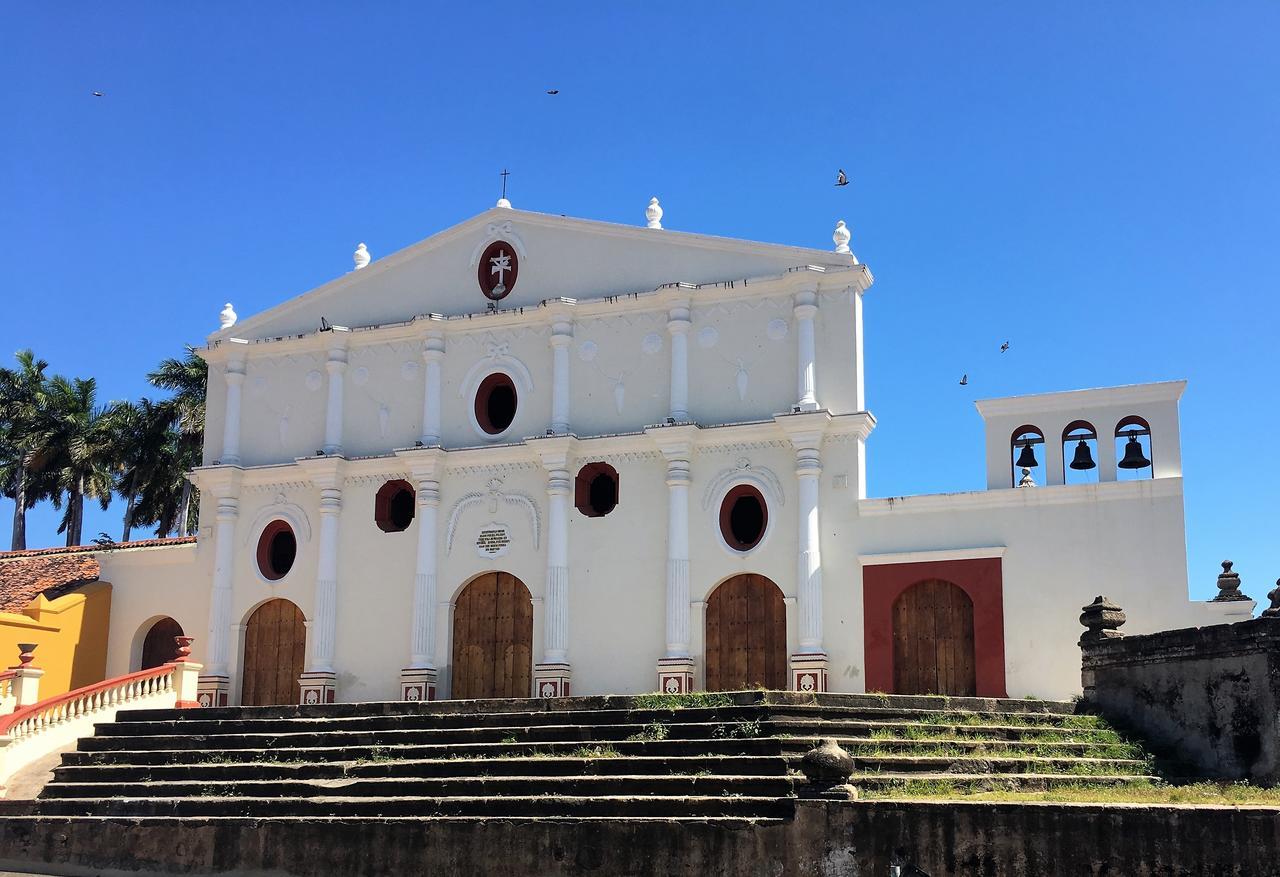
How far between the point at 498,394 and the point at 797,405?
6029 mm

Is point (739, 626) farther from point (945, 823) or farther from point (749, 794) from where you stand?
point (945, 823)

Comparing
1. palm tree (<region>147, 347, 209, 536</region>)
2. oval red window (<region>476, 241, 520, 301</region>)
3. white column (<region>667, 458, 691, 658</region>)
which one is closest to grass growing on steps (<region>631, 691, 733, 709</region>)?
white column (<region>667, 458, 691, 658</region>)

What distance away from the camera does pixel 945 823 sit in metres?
13.0

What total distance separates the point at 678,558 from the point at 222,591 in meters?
9.26

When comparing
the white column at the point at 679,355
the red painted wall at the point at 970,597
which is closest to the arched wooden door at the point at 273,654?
the white column at the point at 679,355

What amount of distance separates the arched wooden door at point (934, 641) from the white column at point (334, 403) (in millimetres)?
11260

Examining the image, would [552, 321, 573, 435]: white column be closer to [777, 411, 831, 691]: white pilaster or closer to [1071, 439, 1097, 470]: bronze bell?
[777, 411, 831, 691]: white pilaster

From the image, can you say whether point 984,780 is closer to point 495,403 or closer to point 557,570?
point 557,570

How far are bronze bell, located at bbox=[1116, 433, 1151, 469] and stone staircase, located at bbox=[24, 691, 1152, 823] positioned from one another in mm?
4915

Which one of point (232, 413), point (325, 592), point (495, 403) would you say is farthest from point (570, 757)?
point (232, 413)

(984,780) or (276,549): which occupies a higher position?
(276,549)

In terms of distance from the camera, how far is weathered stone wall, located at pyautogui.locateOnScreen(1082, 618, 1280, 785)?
16.0 m

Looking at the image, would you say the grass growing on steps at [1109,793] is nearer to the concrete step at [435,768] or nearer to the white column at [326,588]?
the concrete step at [435,768]

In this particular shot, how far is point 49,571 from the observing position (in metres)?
29.5
